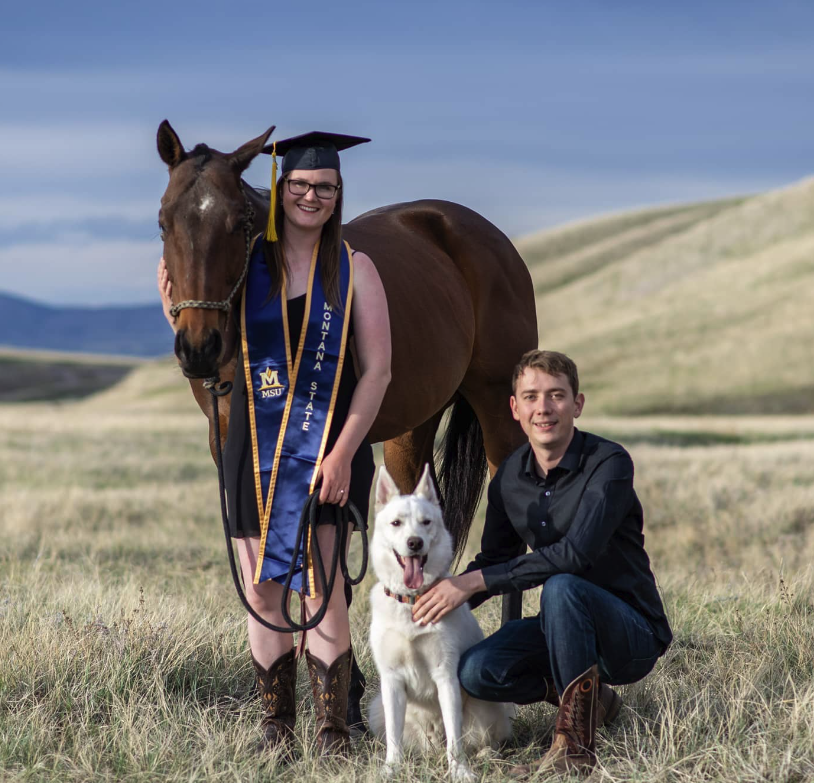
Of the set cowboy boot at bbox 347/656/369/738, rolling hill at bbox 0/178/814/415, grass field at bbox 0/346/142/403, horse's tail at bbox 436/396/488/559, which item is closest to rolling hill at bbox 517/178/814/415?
rolling hill at bbox 0/178/814/415

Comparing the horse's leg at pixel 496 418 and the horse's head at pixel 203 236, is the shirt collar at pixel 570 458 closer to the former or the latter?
the horse's head at pixel 203 236

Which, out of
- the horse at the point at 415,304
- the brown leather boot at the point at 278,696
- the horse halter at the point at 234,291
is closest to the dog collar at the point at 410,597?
the brown leather boot at the point at 278,696

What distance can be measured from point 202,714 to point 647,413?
121 feet

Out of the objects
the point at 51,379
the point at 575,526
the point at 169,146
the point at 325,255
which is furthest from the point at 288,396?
the point at 51,379

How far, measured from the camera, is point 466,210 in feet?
18.6

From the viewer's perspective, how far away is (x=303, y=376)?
331 centimetres

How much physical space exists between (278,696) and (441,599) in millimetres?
769

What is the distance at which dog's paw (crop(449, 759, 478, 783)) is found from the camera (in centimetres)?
324

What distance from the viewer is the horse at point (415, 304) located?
3164 mm

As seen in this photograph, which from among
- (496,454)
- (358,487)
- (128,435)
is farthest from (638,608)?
(128,435)

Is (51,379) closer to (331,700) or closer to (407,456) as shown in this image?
(407,456)

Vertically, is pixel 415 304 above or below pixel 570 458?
above

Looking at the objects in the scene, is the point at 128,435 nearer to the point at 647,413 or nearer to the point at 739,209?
the point at 647,413

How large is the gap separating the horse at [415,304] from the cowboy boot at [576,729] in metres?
1.53
